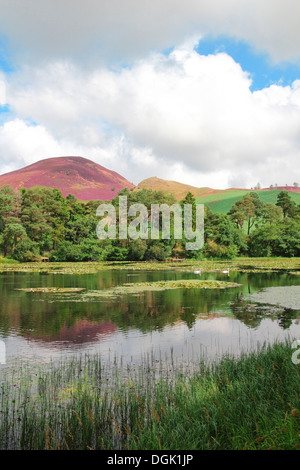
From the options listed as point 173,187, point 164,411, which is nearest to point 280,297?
point 164,411

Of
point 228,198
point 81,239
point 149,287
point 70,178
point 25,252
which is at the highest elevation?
point 70,178

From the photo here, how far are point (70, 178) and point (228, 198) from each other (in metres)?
36.7

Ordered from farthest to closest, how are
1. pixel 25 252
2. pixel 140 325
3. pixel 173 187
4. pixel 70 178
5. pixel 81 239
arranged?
pixel 173 187 < pixel 70 178 < pixel 81 239 < pixel 25 252 < pixel 140 325

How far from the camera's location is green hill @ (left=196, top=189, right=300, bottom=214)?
264 ft

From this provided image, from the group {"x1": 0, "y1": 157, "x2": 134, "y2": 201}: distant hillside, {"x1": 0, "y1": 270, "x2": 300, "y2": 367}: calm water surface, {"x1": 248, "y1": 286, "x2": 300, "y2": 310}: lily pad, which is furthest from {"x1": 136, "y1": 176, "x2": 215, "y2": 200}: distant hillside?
{"x1": 0, "y1": 270, "x2": 300, "y2": 367}: calm water surface

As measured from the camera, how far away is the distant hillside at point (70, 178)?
8456cm

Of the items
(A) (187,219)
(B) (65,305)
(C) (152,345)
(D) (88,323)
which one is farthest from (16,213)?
(C) (152,345)

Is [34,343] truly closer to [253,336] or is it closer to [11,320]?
[11,320]

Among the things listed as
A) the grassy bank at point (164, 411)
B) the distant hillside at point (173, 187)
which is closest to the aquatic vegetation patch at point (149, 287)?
the grassy bank at point (164, 411)

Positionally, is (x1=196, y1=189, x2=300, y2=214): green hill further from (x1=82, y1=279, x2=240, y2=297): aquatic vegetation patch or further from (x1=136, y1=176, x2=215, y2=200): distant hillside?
(x1=82, y1=279, x2=240, y2=297): aquatic vegetation patch

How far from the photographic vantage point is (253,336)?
35.5 ft

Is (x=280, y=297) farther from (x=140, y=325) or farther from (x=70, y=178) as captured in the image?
(x=70, y=178)

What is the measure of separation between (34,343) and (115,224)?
41816 mm

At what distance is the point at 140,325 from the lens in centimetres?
1245
